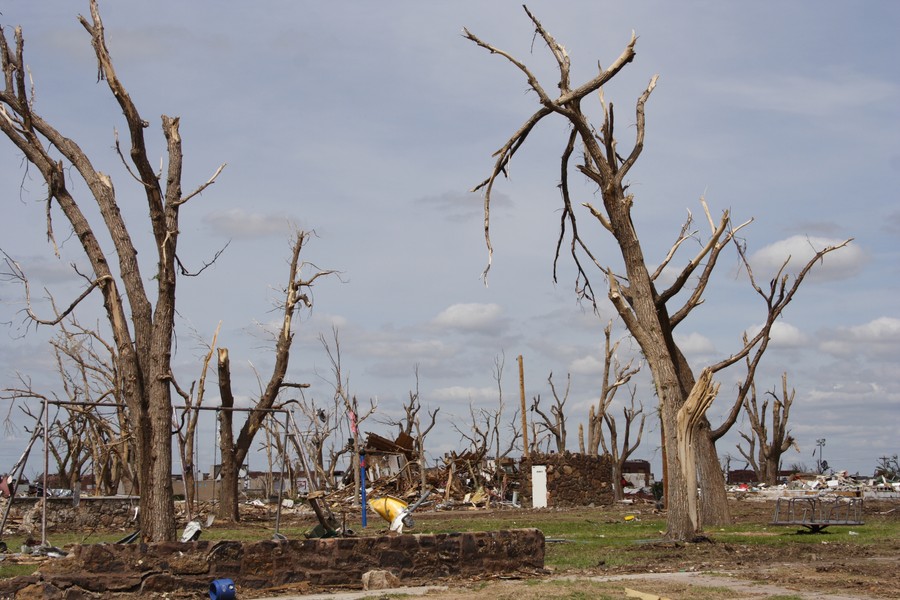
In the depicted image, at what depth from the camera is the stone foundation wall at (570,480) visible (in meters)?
33.5

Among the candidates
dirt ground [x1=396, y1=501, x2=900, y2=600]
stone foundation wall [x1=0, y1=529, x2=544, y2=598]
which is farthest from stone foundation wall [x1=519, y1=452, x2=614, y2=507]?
stone foundation wall [x1=0, y1=529, x2=544, y2=598]

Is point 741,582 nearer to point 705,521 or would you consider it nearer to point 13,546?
point 705,521

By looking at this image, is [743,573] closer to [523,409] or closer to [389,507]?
[389,507]

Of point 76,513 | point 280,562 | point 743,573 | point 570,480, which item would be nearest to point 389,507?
point 280,562

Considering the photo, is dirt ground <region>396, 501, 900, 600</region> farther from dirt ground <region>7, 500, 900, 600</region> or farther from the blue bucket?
the blue bucket

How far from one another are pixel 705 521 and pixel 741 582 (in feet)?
31.8

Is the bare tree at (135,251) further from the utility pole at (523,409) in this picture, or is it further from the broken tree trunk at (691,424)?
the utility pole at (523,409)

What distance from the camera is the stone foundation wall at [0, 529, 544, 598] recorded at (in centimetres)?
919

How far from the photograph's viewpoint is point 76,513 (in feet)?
75.5

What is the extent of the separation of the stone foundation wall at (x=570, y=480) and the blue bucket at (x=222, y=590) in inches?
973

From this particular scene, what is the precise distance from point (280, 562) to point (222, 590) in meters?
0.94

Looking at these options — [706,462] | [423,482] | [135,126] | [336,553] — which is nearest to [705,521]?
[706,462]

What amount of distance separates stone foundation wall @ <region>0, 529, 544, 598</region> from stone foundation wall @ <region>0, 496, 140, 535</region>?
1302 cm

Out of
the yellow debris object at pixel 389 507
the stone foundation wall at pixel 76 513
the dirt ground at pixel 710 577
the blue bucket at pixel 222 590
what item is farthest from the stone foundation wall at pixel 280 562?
the stone foundation wall at pixel 76 513
